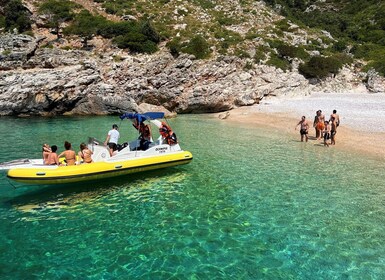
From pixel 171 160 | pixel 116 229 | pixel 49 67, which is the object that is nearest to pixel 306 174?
pixel 171 160

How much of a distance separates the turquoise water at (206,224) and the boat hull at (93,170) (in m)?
0.45

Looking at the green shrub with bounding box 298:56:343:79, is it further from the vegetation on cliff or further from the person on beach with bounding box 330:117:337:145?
the person on beach with bounding box 330:117:337:145

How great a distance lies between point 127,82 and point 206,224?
3403 cm

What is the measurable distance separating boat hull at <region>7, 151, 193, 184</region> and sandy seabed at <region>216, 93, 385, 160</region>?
11.5 metres

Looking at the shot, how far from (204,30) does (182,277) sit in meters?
46.6

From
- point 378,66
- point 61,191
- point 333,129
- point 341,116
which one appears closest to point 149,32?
point 341,116

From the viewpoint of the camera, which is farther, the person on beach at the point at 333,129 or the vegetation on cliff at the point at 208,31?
the vegetation on cliff at the point at 208,31

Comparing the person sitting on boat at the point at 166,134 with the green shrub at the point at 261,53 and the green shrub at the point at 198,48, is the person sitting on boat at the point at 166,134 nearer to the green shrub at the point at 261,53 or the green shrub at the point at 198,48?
the green shrub at the point at 198,48

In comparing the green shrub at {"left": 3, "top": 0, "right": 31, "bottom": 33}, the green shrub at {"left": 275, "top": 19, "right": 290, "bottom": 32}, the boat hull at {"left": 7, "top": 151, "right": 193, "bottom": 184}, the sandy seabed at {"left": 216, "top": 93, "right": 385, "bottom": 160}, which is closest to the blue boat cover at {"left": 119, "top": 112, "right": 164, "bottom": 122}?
the boat hull at {"left": 7, "top": 151, "right": 193, "bottom": 184}

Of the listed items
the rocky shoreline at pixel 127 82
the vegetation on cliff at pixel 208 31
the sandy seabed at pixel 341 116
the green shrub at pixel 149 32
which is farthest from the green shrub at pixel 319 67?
the green shrub at pixel 149 32

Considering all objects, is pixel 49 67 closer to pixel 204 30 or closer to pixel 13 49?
pixel 13 49

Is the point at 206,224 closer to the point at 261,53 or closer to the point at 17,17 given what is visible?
the point at 261,53

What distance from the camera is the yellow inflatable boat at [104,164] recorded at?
10.4 meters

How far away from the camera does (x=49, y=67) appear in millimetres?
39344
